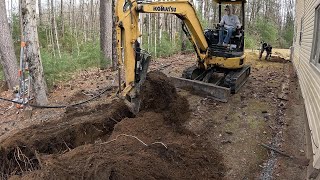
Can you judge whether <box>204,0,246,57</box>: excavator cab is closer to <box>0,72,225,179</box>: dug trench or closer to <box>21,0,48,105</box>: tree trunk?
<box>0,72,225,179</box>: dug trench

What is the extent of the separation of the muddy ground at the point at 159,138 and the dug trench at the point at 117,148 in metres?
0.01

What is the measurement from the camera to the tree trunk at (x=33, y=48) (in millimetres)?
7000

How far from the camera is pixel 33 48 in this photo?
7203mm

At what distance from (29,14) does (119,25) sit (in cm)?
290

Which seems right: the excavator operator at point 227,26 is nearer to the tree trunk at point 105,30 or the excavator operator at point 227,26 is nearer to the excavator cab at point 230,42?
the excavator cab at point 230,42

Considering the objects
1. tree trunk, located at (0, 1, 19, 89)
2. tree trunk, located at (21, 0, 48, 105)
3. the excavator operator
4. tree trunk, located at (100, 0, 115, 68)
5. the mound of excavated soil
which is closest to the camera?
the mound of excavated soil

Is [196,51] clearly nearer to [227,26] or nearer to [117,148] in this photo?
[227,26]

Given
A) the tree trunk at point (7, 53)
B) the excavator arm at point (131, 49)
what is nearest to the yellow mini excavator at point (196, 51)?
the excavator arm at point (131, 49)

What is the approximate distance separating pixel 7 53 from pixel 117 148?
25.8ft

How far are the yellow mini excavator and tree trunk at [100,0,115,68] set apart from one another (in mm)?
4682

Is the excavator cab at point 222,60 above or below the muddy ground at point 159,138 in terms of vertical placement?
above

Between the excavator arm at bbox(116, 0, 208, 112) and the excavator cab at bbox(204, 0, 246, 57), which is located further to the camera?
the excavator cab at bbox(204, 0, 246, 57)

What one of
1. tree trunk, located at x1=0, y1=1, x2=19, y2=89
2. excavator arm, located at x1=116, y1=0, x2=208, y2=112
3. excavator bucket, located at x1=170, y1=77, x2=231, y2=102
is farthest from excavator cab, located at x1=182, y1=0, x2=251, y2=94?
tree trunk, located at x1=0, y1=1, x2=19, y2=89

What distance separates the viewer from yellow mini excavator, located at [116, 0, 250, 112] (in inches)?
217
